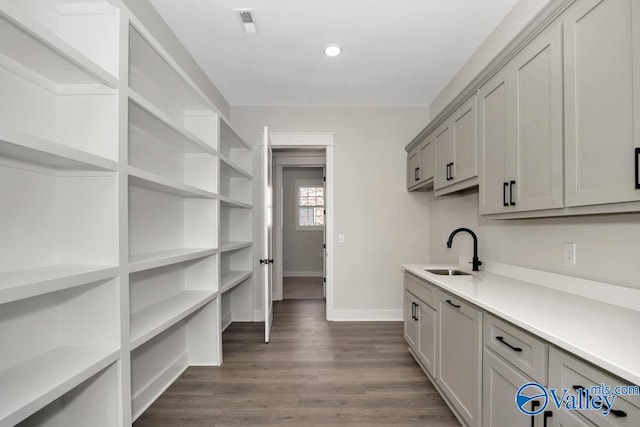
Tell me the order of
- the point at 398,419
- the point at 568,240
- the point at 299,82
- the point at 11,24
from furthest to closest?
the point at 299,82 < the point at 398,419 < the point at 568,240 < the point at 11,24

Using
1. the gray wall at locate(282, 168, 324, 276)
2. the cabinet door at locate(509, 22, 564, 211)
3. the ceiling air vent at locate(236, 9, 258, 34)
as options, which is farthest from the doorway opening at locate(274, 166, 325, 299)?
the cabinet door at locate(509, 22, 564, 211)

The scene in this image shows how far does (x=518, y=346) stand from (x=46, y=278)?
189 centimetres

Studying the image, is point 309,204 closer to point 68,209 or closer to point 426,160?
point 426,160

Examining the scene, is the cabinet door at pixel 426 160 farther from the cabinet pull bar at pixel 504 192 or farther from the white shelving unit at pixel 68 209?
the white shelving unit at pixel 68 209

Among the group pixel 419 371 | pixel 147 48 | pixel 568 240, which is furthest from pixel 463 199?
pixel 147 48

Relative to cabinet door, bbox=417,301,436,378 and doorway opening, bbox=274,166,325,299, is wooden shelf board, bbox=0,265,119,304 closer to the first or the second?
cabinet door, bbox=417,301,436,378

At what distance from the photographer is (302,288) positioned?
612 centimetres

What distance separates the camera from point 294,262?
7.60m

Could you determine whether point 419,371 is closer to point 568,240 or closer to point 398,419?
point 398,419

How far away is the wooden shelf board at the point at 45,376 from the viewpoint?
102 cm

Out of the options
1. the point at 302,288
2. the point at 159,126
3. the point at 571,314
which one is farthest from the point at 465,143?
the point at 302,288

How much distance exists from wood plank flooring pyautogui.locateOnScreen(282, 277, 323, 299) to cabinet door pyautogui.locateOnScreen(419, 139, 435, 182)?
292 centimetres

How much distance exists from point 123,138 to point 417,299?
7.95 ft

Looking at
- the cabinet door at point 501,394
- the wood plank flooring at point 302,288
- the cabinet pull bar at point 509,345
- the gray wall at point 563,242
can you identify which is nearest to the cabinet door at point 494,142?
the gray wall at point 563,242
